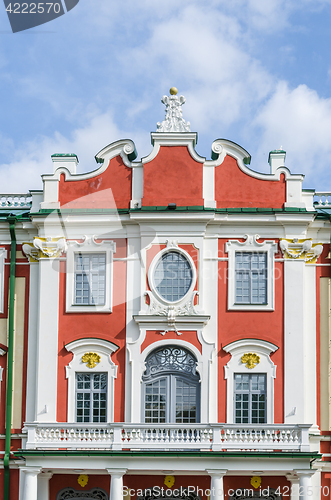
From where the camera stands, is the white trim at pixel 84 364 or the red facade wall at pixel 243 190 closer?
the white trim at pixel 84 364

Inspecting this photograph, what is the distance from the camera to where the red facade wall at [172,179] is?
28656 mm

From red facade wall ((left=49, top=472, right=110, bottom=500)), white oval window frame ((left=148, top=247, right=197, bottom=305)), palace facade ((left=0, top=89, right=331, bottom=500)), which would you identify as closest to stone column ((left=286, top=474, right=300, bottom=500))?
palace facade ((left=0, top=89, right=331, bottom=500))

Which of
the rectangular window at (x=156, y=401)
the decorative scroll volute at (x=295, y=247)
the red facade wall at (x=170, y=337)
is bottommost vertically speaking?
the rectangular window at (x=156, y=401)

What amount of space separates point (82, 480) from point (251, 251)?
938cm

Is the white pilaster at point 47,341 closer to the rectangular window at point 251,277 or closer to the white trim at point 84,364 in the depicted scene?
the white trim at point 84,364

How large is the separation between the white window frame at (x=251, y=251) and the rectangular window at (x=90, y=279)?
14.0 feet

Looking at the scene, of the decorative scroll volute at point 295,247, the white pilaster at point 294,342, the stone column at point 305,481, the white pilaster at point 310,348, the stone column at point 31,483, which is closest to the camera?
the stone column at point 305,481

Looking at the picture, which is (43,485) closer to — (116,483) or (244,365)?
(116,483)

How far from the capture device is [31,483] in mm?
25953

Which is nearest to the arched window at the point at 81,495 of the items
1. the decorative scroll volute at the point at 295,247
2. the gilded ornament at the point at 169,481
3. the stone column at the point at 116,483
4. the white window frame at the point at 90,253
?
the stone column at the point at 116,483

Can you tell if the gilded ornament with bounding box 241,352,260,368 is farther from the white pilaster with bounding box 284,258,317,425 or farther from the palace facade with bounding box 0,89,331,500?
the white pilaster with bounding box 284,258,317,425

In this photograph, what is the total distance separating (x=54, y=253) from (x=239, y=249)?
6269 millimetres

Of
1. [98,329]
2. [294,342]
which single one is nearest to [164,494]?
[98,329]

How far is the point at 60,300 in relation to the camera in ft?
93.5
